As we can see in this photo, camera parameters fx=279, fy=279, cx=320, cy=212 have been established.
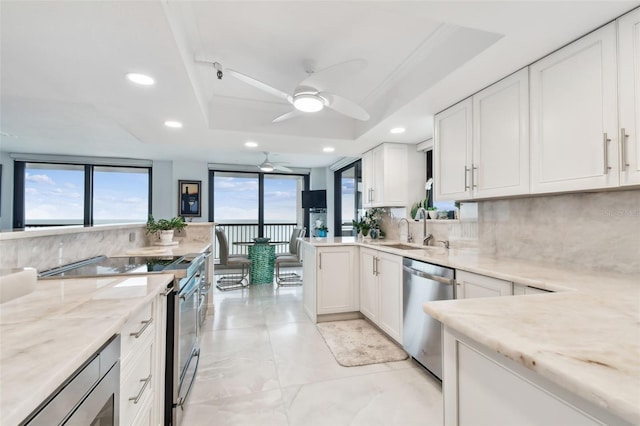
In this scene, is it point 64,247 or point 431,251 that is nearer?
point 64,247

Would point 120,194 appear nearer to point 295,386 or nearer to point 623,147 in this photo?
point 295,386

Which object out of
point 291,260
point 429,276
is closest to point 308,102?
point 429,276

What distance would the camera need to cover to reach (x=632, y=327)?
0.72 meters

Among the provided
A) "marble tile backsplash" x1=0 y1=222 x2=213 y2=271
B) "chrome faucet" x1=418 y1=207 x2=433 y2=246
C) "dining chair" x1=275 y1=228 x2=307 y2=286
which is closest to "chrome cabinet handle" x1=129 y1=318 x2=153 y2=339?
"marble tile backsplash" x1=0 y1=222 x2=213 y2=271

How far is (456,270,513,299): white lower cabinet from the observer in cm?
155

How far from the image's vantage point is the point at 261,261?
522 cm

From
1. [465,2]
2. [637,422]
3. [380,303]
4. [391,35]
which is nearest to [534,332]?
[637,422]

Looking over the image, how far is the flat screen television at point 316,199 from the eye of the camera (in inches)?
258

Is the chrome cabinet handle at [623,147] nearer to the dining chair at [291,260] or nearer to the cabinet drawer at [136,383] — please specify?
the cabinet drawer at [136,383]

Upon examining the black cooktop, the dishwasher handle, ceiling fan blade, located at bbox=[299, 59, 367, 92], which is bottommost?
the dishwasher handle

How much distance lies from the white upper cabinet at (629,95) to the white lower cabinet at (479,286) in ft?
2.39

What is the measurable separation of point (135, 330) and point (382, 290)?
2.23 m

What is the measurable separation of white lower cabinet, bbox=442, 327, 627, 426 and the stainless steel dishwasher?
45.3 inches

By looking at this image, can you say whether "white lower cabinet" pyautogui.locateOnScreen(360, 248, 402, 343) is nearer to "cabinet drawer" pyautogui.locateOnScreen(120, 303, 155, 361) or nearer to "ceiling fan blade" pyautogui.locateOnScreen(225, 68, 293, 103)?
"ceiling fan blade" pyautogui.locateOnScreen(225, 68, 293, 103)
